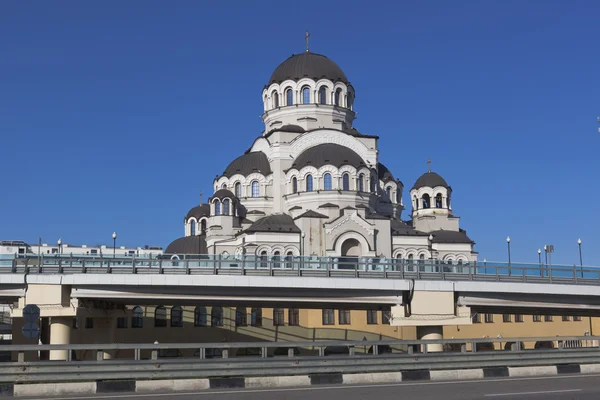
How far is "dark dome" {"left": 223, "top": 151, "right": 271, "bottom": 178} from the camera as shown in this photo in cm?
7888

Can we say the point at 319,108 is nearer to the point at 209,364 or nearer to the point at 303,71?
the point at 303,71

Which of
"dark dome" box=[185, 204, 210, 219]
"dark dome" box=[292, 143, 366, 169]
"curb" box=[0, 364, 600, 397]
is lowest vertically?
"curb" box=[0, 364, 600, 397]

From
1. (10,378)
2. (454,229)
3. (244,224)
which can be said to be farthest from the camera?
(454,229)

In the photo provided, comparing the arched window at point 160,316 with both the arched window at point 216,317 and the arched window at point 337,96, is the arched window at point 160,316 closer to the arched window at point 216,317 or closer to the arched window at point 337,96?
the arched window at point 216,317

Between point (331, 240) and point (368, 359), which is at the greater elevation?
point (331, 240)

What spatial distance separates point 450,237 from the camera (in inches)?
3211

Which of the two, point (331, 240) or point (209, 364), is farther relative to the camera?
point (331, 240)

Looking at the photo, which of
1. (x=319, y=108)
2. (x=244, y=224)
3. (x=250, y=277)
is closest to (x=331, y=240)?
(x=244, y=224)

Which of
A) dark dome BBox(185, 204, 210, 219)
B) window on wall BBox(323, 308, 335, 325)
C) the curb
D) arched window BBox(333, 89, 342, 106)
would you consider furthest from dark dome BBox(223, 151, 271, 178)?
the curb

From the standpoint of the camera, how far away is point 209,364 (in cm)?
1922

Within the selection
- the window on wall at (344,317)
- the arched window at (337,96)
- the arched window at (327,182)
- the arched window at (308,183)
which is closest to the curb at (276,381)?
the window on wall at (344,317)

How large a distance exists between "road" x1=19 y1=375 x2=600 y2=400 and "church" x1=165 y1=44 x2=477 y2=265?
4821 cm

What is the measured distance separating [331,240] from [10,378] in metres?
52.4

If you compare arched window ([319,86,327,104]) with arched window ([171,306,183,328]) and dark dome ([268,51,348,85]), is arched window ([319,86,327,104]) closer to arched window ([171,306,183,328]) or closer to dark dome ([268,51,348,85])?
dark dome ([268,51,348,85])
